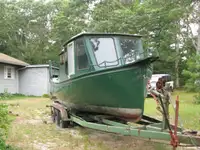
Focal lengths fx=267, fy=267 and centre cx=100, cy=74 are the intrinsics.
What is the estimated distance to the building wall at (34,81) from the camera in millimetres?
22344

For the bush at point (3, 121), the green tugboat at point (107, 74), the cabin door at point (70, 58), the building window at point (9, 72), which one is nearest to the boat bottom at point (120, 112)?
the green tugboat at point (107, 74)

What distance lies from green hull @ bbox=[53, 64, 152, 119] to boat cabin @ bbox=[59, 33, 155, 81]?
15.7 inches

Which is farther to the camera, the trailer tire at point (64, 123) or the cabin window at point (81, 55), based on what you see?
the trailer tire at point (64, 123)

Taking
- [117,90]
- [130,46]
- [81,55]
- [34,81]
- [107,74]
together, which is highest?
[130,46]

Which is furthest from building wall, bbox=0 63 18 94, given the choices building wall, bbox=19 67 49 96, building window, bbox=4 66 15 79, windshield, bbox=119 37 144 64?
windshield, bbox=119 37 144 64

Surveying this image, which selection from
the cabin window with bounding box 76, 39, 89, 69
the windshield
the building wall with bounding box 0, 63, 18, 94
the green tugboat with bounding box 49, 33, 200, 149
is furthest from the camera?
the building wall with bounding box 0, 63, 18, 94

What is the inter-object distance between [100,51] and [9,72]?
1772 centimetres

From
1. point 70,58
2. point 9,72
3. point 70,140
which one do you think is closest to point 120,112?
point 70,140

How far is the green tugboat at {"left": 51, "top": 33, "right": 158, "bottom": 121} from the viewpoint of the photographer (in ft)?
17.7

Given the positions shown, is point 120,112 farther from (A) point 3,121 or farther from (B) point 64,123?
(B) point 64,123

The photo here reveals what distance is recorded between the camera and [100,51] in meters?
6.55

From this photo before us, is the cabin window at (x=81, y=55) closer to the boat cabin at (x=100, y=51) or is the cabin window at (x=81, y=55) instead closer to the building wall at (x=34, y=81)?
the boat cabin at (x=100, y=51)

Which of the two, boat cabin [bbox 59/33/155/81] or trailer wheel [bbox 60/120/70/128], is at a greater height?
boat cabin [bbox 59/33/155/81]

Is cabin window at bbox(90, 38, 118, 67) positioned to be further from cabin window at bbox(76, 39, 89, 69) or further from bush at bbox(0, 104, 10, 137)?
bush at bbox(0, 104, 10, 137)
